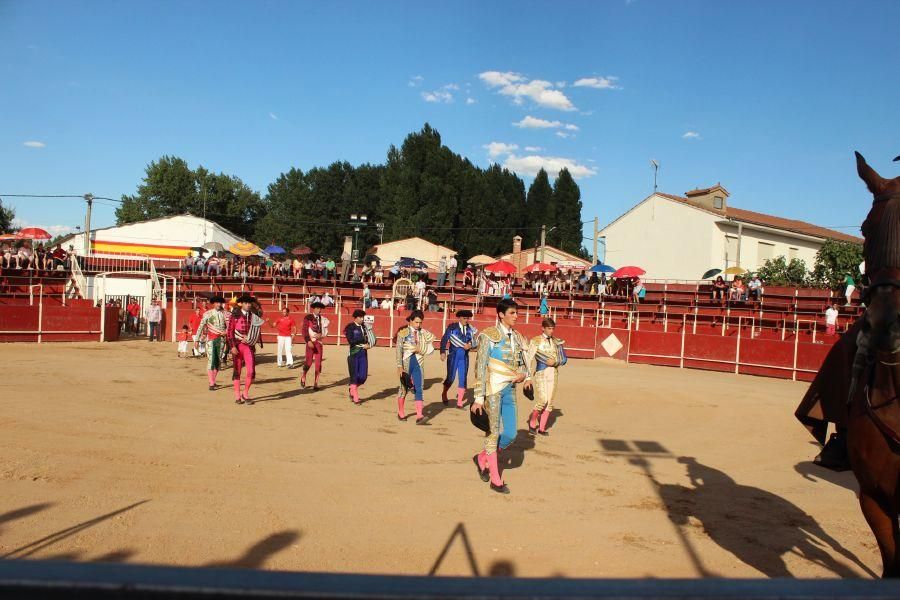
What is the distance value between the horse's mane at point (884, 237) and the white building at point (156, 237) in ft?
179

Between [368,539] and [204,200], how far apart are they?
8425 centimetres

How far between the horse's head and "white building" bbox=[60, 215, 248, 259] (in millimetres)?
54503

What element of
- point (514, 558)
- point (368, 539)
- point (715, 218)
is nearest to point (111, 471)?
point (368, 539)

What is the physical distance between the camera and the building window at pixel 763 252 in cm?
4622

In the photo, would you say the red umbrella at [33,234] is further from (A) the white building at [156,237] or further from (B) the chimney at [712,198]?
(B) the chimney at [712,198]

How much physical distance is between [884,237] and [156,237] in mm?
59638

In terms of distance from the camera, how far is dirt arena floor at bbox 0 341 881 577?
18.6 feet

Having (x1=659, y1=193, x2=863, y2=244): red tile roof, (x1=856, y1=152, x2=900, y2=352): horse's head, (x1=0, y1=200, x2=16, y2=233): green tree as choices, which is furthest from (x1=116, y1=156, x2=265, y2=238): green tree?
(x1=856, y1=152, x2=900, y2=352): horse's head

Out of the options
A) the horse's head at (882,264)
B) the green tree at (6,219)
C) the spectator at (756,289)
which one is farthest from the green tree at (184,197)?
the horse's head at (882,264)

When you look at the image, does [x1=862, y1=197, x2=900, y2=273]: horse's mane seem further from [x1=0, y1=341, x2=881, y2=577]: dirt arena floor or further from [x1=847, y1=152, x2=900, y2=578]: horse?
[x1=0, y1=341, x2=881, y2=577]: dirt arena floor

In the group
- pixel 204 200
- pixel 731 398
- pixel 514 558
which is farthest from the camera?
pixel 204 200

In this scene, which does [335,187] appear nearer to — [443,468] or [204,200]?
[204,200]

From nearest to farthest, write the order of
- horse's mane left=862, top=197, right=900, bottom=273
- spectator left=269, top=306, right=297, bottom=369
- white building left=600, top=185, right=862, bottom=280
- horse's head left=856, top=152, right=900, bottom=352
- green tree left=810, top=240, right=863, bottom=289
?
horse's head left=856, top=152, right=900, bottom=352
horse's mane left=862, top=197, right=900, bottom=273
spectator left=269, top=306, right=297, bottom=369
green tree left=810, top=240, right=863, bottom=289
white building left=600, top=185, right=862, bottom=280

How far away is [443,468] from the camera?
356 inches
